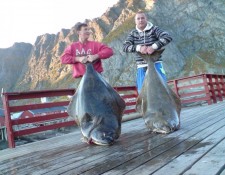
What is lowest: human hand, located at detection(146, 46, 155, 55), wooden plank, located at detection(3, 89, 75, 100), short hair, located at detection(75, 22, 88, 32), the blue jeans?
wooden plank, located at detection(3, 89, 75, 100)

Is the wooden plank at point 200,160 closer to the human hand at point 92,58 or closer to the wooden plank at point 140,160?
the wooden plank at point 140,160

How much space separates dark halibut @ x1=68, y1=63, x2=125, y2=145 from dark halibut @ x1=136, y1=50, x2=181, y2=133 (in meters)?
0.46

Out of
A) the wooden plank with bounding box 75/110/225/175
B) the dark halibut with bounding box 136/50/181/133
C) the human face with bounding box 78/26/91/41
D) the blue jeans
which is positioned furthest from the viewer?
the blue jeans

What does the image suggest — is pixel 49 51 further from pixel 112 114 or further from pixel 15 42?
pixel 112 114

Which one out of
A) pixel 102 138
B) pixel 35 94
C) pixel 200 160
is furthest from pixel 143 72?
pixel 200 160

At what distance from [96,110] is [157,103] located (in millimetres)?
976

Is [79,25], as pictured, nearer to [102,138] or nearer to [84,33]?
[84,33]

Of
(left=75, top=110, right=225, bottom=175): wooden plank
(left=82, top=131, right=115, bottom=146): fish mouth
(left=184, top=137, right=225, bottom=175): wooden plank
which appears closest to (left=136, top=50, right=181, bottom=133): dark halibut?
(left=82, top=131, right=115, bottom=146): fish mouth

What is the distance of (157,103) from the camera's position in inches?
192

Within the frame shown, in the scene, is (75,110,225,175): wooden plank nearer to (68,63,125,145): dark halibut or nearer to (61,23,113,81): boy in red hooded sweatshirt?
(68,63,125,145): dark halibut

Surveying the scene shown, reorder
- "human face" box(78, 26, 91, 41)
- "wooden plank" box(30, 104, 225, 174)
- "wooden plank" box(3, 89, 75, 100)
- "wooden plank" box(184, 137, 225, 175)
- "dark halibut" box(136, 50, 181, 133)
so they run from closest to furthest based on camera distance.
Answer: "wooden plank" box(184, 137, 225, 175)
"wooden plank" box(30, 104, 225, 174)
"dark halibut" box(136, 50, 181, 133)
"human face" box(78, 26, 91, 41)
"wooden plank" box(3, 89, 75, 100)

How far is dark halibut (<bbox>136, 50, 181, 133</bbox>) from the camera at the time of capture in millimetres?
4804

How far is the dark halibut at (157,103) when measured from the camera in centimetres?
480

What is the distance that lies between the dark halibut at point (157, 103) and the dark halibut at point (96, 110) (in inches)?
18.2
